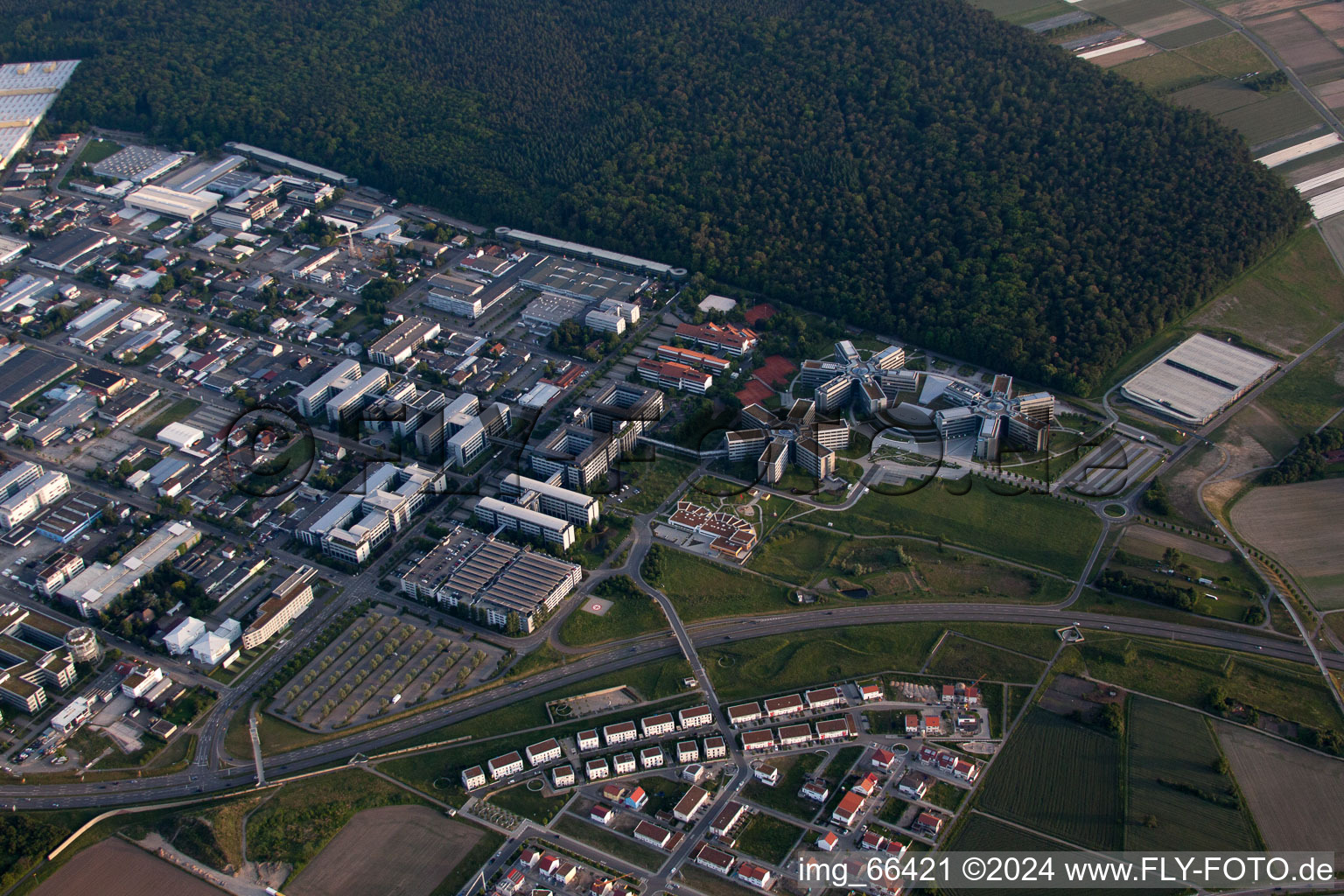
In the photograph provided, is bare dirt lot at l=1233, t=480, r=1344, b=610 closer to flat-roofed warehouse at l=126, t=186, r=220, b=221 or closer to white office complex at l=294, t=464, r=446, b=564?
white office complex at l=294, t=464, r=446, b=564

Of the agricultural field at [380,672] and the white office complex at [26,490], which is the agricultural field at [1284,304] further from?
the white office complex at [26,490]

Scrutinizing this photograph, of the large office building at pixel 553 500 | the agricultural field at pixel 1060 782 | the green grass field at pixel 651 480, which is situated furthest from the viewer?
the green grass field at pixel 651 480

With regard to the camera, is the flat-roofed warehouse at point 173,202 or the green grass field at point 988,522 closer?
the green grass field at point 988,522

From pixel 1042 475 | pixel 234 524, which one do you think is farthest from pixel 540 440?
pixel 1042 475

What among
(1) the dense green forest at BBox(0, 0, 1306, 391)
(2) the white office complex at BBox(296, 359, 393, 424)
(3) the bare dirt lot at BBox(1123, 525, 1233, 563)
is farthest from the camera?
(1) the dense green forest at BBox(0, 0, 1306, 391)


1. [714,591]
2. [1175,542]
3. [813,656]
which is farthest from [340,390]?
[1175,542]

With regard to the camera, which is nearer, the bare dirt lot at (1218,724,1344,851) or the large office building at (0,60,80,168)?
the bare dirt lot at (1218,724,1344,851)

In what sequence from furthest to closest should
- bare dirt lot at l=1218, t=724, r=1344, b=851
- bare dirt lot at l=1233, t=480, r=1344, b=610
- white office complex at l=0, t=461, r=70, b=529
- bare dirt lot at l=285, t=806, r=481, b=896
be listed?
white office complex at l=0, t=461, r=70, b=529 < bare dirt lot at l=1233, t=480, r=1344, b=610 < bare dirt lot at l=1218, t=724, r=1344, b=851 < bare dirt lot at l=285, t=806, r=481, b=896

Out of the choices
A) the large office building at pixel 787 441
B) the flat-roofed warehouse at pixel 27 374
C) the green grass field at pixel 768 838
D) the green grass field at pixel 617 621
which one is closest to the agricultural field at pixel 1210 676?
the green grass field at pixel 768 838

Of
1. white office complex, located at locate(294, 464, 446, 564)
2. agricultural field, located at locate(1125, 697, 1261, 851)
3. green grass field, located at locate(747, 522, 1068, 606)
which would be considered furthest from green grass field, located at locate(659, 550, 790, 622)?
agricultural field, located at locate(1125, 697, 1261, 851)
